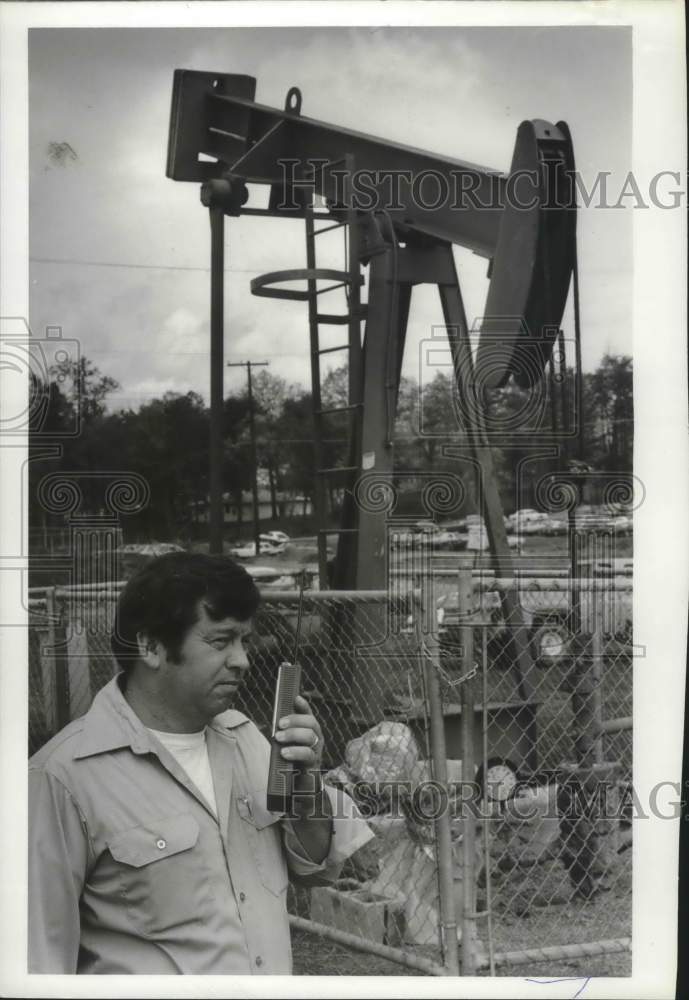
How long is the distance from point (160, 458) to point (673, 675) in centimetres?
297

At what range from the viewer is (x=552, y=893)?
14.9ft

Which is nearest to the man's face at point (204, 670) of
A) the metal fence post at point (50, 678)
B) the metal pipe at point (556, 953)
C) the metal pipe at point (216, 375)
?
the metal fence post at point (50, 678)

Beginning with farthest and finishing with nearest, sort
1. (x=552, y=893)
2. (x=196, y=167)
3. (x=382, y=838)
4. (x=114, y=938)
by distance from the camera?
(x=196, y=167) → (x=552, y=893) → (x=382, y=838) → (x=114, y=938)

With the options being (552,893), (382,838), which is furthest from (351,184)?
(552,893)

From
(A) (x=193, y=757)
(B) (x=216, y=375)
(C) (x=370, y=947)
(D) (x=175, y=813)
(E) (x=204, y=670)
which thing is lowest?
(C) (x=370, y=947)

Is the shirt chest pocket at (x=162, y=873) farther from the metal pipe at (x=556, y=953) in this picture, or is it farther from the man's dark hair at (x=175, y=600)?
the metal pipe at (x=556, y=953)

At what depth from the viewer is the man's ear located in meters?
2.71

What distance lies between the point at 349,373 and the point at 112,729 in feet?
10.0

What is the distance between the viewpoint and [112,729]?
261cm

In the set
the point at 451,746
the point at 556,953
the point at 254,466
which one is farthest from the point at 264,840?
the point at 254,466

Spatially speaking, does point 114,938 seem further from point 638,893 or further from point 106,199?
point 106,199

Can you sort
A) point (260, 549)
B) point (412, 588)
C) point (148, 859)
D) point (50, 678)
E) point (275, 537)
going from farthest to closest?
1. point (275, 537)
2. point (260, 549)
3. point (50, 678)
4. point (412, 588)
5. point (148, 859)

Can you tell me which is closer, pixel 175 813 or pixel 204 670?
pixel 175 813

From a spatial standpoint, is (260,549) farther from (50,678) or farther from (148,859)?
(148,859)
